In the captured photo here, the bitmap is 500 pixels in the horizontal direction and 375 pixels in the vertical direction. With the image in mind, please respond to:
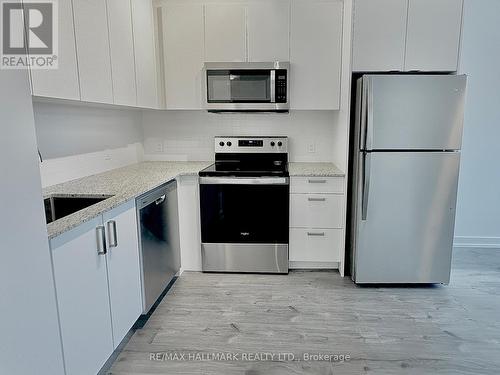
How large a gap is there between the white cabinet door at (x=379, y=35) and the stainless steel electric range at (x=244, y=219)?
106cm

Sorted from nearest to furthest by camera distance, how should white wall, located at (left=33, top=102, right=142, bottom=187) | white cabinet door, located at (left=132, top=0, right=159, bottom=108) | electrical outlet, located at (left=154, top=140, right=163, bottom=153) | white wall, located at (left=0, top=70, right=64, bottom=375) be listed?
white wall, located at (left=0, top=70, right=64, bottom=375)
white wall, located at (left=33, top=102, right=142, bottom=187)
white cabinet door, located at (left=132, top=0, right=159, bottom=108)
electrical outlet, located at (left=154, top=140, right=163, bottom=153)

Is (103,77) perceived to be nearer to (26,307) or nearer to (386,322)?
(26,307)

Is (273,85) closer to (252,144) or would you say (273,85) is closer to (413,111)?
(252,144)

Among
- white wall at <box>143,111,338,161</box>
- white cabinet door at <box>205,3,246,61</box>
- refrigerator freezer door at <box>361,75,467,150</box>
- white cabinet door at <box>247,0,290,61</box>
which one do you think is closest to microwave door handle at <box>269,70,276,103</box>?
white cabinet door at <box>247,0,290,61</box>

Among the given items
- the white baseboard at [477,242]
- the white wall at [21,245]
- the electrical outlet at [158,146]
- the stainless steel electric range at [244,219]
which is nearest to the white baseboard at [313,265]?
the stainless steel electric range at [244,219]

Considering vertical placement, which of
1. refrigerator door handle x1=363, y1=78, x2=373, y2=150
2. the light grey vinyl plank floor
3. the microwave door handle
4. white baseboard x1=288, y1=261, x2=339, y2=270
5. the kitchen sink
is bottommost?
the light grey vinyl plank floor

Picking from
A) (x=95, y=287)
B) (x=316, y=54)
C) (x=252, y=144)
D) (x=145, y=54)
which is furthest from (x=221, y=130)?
(x=95, y=287)

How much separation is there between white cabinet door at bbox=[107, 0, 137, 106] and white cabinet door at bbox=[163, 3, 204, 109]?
51 cm

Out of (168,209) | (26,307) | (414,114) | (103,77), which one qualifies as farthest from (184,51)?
(26,307)

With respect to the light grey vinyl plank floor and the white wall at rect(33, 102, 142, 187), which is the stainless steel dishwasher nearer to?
the light grey vinyl plank floor

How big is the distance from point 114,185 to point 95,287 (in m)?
0.80

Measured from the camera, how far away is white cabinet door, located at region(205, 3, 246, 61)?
2.83 meters

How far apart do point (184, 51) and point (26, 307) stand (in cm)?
245

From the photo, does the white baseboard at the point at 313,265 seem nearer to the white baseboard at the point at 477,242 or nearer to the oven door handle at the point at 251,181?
the oven door handle at the point at 251,181
